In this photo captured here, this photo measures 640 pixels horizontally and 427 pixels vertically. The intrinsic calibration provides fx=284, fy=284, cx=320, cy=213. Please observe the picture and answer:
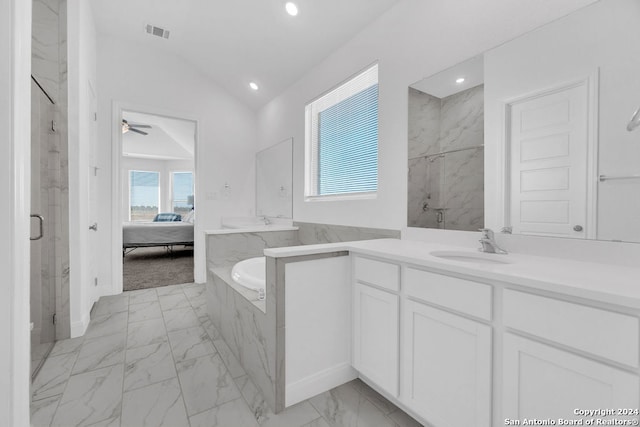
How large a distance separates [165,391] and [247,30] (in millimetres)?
3113

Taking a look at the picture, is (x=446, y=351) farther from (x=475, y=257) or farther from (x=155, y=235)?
(x=155, y=235)

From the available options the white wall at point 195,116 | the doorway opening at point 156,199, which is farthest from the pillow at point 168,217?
the white wall at point 195,116

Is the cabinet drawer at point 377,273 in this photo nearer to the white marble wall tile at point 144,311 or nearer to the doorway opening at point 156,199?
the white marble wall tile at point 144,311

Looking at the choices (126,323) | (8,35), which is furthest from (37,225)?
(8,35)

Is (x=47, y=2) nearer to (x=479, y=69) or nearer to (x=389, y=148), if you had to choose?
Result: (x=389, y=148)

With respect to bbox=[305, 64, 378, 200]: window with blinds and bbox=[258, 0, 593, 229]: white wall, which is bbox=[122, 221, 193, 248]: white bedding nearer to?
bbox=[305, 64, 378, 200]: window with blinds

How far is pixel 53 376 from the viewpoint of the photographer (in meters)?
1.73

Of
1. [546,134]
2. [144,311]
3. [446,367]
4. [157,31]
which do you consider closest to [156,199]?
[157,31]

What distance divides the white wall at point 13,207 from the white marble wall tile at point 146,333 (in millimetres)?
1316

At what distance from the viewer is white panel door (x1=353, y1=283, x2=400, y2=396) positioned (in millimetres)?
1388

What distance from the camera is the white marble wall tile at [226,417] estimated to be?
1349mm

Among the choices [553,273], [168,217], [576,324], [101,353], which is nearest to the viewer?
[576,324]

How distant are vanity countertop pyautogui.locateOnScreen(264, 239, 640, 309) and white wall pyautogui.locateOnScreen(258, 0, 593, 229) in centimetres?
78

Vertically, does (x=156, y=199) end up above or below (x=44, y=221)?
above
